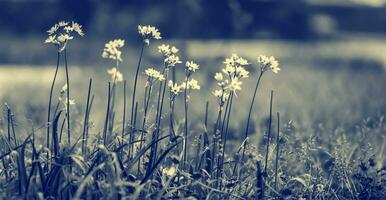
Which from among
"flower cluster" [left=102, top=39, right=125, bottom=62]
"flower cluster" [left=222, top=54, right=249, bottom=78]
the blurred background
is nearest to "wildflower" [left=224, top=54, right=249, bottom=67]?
"flower cluster" [left=222, top=54, right=249, bottom=78]

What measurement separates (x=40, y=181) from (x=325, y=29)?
11.8 m

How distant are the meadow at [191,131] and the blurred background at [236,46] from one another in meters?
0.05

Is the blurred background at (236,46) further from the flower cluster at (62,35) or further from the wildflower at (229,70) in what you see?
the wildflower at (229,70)

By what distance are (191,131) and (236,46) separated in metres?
7.75

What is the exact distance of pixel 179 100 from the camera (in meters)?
7.12

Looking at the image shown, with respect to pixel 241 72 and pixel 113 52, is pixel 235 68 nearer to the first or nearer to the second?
pixel 241 72

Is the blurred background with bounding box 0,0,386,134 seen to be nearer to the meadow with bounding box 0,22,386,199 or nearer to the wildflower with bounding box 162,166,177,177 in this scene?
the meadow with bounding box 0,22,386,199

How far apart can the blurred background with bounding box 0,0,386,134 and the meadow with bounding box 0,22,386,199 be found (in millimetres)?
52

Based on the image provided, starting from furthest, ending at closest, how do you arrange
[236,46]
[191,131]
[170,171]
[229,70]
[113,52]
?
[236,46]
[191,131]
[229,70]
[170,171]
[113,52]

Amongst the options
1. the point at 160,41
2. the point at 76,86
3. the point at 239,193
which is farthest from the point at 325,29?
the point at 239,193

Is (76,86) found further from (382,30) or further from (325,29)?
(382,30)

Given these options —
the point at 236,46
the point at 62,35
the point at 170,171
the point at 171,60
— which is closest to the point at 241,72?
the point at 171,60

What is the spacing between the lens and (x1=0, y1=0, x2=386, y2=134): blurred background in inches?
266

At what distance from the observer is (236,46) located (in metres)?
11.9
